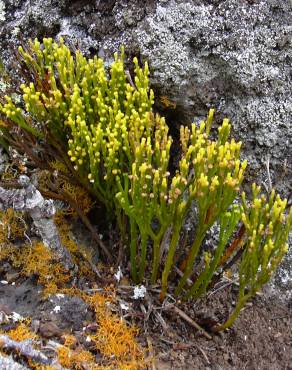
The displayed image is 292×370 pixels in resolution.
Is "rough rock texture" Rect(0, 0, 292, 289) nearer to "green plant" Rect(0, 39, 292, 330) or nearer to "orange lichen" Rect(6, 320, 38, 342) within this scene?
"green plant" Rect(0, 39, 292, 330)


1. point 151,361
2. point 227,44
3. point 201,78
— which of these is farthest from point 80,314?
point 227,44

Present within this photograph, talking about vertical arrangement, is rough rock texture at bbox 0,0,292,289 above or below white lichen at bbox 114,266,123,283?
above

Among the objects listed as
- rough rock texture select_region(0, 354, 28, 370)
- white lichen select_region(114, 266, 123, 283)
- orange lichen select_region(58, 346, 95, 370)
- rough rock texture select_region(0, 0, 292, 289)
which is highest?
rough rock texture select_region(0, 0, 292, 289)

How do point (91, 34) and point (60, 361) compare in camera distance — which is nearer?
point (60, 361)

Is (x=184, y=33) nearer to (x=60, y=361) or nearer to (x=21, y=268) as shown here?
(x=21, y=268)

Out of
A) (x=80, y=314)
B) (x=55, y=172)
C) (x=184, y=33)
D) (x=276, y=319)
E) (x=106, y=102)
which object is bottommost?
(x=80, y=314)

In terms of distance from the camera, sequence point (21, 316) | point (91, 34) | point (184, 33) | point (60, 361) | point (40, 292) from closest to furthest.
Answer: point (60, 361) → point (21, 316) → point (40, 292) → point (184, 33) → point (91, 34)

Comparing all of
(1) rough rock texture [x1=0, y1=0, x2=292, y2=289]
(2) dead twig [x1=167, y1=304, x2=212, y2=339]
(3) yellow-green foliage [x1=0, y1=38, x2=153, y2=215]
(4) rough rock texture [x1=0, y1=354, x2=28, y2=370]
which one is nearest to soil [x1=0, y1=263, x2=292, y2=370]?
(2) dead twig [x1=167, y1=304, x2=212, y2=339]

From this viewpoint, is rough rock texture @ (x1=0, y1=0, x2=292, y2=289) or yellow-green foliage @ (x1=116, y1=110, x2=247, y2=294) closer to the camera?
yellow-green foliage @ (x1=116, y1=110, x2=247, y2=294)
